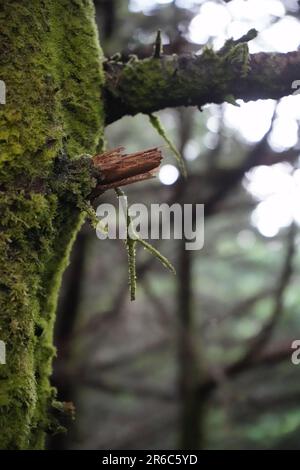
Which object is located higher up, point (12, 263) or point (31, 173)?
point (31, 173)

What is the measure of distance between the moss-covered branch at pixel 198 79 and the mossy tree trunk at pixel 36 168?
0.08 meters

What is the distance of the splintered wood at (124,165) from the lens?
1.42 metres

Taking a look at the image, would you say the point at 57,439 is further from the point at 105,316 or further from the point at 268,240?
the point at 268,240

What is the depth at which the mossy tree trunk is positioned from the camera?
4.25ft

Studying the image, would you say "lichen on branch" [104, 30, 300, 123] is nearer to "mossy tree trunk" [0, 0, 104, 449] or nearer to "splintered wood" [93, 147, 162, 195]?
"mossy tree trunk" [0, 0, 104, 449]

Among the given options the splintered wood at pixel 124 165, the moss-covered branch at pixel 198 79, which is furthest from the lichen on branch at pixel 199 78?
the splintered wood at pixel 124 165

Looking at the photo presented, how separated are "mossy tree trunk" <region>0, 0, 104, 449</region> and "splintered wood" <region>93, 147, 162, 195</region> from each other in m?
0.10

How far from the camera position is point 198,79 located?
1.73 m

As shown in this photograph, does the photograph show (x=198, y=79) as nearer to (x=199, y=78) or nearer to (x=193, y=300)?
(x=199, y=78)

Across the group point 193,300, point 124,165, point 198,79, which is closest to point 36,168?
point 124,165

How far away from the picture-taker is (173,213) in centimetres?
464

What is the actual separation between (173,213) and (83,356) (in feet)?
5.54

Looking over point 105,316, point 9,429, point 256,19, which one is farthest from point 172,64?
point 105,316

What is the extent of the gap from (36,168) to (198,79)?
644 millimetres
